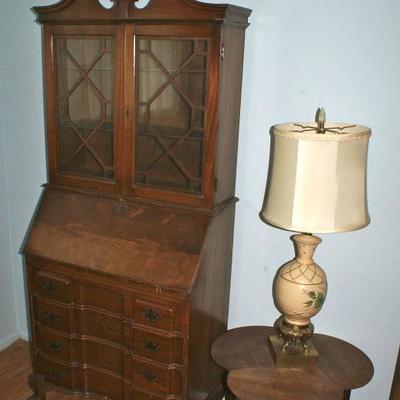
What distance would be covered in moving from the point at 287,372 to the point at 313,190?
70 cm

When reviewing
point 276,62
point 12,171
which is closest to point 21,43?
point 12,171

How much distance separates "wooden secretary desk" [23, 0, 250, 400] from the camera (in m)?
1.70

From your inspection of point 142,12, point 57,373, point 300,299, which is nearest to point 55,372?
point 57,373

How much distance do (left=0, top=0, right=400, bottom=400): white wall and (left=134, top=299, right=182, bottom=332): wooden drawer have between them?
0.50m

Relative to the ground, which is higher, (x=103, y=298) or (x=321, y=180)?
(x=321, y=180)

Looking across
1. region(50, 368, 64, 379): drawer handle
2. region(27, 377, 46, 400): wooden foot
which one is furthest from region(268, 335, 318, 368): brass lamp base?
region(27, 377, 46, 400): wooden foot

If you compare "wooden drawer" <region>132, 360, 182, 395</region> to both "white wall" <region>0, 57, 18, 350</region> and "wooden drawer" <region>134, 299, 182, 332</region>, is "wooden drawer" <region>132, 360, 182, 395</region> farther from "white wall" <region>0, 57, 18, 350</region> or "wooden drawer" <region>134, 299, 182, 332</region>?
"white wall" <region>0, 57, 18, 350</region>

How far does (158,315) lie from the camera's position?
1.74 meters

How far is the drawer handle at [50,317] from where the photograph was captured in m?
2.00

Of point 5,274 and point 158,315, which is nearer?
point 158,315

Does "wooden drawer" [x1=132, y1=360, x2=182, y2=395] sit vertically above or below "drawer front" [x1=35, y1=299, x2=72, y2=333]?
below

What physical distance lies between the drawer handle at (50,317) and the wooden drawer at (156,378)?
42 cm

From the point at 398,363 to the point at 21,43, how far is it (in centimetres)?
232

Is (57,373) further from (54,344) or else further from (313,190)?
(313,190)
